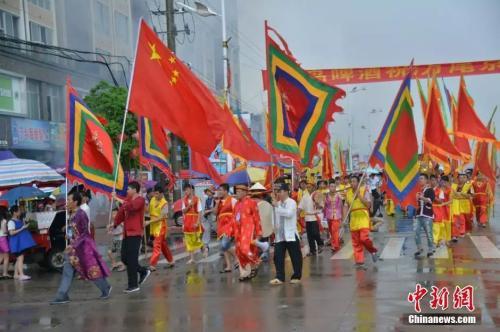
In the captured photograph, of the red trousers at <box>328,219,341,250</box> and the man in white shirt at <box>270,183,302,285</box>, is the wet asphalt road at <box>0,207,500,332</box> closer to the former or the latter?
the man in white shirt at <box>270,183,302,285</box>

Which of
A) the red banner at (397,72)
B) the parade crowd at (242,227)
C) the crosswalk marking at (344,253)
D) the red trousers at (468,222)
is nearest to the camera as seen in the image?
the parade crowd at (242,227)

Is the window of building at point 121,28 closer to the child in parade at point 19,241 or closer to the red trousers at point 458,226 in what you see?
the red trousers at point 458,226

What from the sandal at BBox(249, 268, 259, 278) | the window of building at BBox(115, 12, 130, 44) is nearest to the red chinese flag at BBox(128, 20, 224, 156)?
the sandal at BBox(249, 268, 259, 278)

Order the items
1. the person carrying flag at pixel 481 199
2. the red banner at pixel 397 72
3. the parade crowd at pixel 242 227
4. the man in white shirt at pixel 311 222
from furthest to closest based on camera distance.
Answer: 1. the red banner at pixel 397 72
2. the person carrying flag at pixel 481 199
3. the man in white shirt at pixel 311 222
4. the parade crowd at pixel 242 227

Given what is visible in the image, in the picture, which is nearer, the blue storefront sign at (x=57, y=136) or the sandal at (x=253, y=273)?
the sandal at (x=253, y=273)

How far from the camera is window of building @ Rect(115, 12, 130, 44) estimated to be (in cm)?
3497

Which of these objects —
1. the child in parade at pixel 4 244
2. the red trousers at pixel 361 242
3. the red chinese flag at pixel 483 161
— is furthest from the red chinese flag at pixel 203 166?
the red chinese flag at pixel 483 161

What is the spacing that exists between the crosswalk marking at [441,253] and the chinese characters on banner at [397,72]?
12822mm

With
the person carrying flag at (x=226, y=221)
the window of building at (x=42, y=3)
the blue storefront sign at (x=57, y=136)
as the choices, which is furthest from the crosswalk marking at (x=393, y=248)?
the window of building at (x=42, y=3)

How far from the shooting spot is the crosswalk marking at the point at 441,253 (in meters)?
12.1

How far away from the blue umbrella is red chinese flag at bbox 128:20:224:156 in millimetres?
4505

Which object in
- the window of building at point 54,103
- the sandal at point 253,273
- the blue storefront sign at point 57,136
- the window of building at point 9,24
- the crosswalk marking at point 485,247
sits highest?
the window of building at point 9,24

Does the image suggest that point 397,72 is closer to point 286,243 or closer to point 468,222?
point 468,222

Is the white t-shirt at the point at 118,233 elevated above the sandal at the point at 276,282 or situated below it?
above
